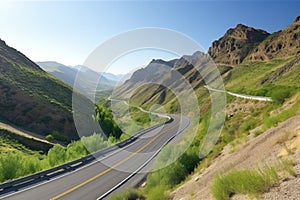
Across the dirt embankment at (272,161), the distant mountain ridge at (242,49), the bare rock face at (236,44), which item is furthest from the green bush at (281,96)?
the bare rock face at (236,44)

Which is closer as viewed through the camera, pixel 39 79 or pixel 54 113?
pixel 54 113

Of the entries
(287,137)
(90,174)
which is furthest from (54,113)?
(287,137)

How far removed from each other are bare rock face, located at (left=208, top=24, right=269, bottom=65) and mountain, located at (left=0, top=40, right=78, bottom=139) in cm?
9904

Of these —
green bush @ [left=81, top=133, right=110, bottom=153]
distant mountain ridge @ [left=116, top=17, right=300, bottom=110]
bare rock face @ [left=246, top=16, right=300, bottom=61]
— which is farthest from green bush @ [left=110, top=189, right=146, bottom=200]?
bare rock face @ [left=246, top=16, right=300, bottom=61]

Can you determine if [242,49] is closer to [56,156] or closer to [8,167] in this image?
[56,156]

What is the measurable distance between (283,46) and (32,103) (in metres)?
93.6

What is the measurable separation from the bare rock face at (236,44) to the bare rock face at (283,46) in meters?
21.0

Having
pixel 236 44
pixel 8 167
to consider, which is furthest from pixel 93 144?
pixel 236 44

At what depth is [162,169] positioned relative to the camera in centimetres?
1544

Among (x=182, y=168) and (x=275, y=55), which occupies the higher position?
(x=275, y=55)

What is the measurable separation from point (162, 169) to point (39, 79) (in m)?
81.0

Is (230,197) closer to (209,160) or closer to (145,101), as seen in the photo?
(209,160)

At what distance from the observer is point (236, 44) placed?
165750 millimetres

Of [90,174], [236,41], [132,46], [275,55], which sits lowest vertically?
[90,174]
